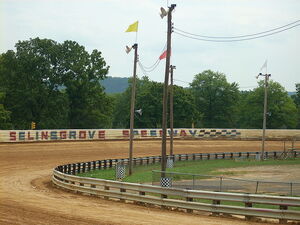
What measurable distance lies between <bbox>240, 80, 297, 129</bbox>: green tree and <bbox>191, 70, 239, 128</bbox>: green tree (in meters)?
4.00

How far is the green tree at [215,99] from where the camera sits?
400ft

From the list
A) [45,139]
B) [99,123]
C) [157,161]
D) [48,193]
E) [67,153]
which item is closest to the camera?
[48,193]

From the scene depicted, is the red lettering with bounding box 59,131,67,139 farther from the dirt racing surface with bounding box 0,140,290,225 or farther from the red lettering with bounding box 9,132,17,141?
the dirt racing surface with bounding box 0,140,290,225

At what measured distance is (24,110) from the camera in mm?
85062

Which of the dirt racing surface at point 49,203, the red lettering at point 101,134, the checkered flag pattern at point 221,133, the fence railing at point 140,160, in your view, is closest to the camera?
the dirt racing surface at point 49,203

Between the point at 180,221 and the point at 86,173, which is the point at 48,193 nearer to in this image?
the point at 180,221

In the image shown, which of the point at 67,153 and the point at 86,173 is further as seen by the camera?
the point at 67,153

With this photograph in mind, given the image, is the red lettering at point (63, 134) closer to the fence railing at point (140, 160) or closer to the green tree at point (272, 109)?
the fence railing at point (140, 160)

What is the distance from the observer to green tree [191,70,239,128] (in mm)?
122000

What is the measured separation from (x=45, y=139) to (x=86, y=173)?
26.1m

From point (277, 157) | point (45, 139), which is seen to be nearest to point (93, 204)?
point (277, 157)

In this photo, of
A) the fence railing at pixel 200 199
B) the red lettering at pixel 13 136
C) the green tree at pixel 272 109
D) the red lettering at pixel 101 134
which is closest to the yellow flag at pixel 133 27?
the fence railing at pixel 200 199

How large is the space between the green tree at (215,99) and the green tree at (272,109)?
400 cm

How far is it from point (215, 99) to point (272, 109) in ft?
49.2
